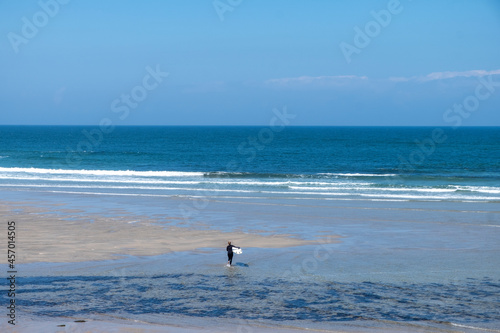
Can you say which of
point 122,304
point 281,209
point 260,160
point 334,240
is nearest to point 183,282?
point 122,304

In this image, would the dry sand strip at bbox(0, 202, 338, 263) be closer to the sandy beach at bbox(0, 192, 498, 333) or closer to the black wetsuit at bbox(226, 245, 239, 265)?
the sandy beach at bbox(0, 192, 498, 333)

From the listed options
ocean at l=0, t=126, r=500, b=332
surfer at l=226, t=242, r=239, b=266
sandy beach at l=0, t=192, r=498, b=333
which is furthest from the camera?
surfer at l=226, t=242, r=239, b=266

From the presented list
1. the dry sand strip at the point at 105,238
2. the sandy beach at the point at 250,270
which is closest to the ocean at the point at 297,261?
the sandy beach at the point at 250,270

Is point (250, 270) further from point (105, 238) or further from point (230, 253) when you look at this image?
point (105, 238)

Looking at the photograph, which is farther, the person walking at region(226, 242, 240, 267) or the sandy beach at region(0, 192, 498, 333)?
the person walking at region(226, 242, 240, 267)

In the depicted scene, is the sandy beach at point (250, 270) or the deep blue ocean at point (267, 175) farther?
the deep blue ocean at point (267, 175)

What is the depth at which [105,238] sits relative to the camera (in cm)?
2178

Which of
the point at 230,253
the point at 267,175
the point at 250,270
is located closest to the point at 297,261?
the point at 250,270

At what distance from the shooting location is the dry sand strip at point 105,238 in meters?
19.3

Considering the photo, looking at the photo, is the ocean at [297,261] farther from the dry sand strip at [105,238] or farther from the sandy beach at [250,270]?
the dry sand strip at [105,238]

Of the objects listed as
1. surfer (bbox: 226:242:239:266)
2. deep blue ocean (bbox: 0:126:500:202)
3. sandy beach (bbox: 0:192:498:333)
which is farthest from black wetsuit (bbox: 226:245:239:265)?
deep blue ocean (bbox: 0:126:500:202)

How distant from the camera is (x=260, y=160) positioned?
2530 inches

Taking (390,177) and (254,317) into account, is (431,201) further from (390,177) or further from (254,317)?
(254,317)

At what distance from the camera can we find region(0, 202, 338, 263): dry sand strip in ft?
63.5
